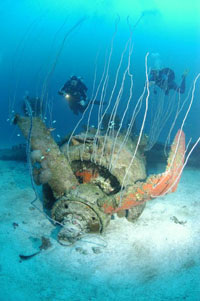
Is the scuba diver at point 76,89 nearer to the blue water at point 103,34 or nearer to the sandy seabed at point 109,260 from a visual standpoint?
the sandy seabed at point 109,260

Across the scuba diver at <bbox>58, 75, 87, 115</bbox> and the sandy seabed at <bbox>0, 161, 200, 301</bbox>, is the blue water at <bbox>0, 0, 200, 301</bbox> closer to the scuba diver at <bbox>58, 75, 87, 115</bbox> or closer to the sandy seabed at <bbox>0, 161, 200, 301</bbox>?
the scuba diver at <bbox>58, 75, 87, 115</bbox>

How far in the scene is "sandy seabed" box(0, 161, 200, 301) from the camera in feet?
8.53

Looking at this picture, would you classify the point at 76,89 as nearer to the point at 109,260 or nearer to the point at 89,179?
the point at 89,179

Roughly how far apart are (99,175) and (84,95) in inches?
231

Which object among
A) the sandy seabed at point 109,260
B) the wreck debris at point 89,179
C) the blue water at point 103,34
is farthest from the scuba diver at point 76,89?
the blue water at point 103,34

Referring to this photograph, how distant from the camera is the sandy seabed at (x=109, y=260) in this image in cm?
260

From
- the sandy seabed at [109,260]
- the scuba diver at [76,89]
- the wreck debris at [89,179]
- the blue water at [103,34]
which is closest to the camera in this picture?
the sandy seabed at [109,260]

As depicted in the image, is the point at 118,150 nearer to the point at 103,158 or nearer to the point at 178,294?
the point at 103,158

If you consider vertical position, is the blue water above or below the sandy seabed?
above

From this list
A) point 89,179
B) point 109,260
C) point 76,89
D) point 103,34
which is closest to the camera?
point 109,260

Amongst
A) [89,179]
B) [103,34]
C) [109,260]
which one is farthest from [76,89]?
[103,34]

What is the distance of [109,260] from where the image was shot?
10.6ft

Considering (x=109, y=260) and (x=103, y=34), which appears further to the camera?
(x=103, y=34)

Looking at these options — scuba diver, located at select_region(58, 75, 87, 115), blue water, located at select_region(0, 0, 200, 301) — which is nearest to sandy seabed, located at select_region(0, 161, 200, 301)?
scuba diver, located at select_region(58, 75, 87, 115)
